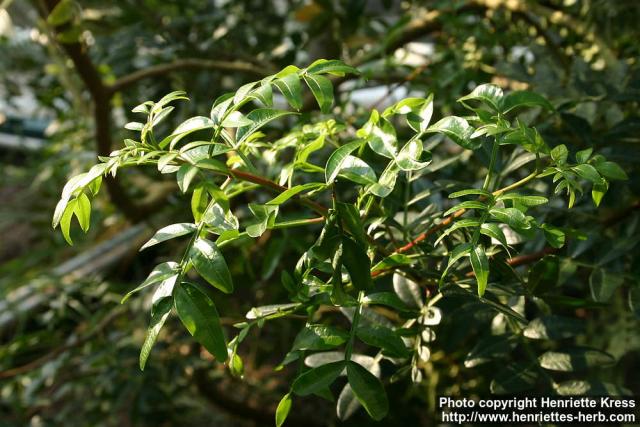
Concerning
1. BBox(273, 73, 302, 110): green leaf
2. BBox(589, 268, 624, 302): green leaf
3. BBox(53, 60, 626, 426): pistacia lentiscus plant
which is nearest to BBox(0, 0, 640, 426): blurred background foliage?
BBox(589, 268, 624, 302): green leaf

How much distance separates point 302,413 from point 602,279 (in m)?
0.87

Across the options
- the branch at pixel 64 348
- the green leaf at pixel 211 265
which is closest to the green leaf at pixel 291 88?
the green leaf at pixel 211 265

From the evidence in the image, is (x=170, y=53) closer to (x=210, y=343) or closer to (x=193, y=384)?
(x=193, y=384)

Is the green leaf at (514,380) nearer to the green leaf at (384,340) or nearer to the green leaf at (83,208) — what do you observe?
the green leaf at (384,340)

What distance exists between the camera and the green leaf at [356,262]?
1.40 feet

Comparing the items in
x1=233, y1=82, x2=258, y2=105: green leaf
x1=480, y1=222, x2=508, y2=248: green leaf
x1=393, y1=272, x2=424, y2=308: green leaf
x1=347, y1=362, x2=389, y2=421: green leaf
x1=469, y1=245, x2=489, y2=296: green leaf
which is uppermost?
x1=233, y1=82, x2=258, y2=105: green leaf

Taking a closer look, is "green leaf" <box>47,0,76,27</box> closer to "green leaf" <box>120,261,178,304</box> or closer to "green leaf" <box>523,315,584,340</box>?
"green leaf" <box>120,261,178,304</box>

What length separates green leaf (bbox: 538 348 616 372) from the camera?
0.62 metres

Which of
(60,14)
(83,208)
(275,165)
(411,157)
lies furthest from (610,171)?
(60,14)

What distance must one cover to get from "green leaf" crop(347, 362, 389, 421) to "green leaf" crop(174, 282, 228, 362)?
106mm

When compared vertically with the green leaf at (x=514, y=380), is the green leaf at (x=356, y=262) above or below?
above

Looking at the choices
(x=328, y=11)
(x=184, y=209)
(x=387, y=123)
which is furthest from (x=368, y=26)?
(x=387, y=123)

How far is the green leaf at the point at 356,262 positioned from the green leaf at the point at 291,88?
0.10 meters

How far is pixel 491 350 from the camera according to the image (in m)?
0.63
